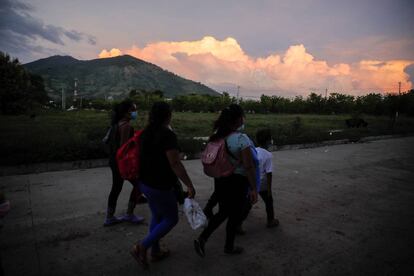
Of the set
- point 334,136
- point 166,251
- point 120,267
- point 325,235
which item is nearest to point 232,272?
point 166,251

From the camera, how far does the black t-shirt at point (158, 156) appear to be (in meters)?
2.79

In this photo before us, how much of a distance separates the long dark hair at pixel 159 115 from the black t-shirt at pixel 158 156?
0.05 metres

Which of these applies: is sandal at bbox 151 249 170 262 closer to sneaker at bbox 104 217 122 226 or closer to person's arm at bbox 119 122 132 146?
sneaker at bbox 104 217 122 226

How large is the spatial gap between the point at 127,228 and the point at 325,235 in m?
2.75

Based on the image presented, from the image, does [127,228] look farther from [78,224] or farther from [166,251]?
[166,251]

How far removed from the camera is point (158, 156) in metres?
2.82

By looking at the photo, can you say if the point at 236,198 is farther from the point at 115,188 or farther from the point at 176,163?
the point at 115,188

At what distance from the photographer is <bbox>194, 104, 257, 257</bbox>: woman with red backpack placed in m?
3.04

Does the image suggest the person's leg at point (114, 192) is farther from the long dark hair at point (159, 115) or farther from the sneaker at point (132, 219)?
the long dark hair at point (159, 115)

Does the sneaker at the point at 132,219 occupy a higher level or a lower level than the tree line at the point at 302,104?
lower

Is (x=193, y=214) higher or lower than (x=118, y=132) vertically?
lower

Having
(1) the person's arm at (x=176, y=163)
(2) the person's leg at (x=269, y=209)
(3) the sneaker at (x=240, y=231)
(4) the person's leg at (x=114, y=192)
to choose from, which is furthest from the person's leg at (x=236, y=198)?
(4) the person's leg at (x=114, y=192)

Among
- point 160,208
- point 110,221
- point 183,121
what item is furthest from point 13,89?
point 160,208

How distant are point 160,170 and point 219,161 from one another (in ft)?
2.06
